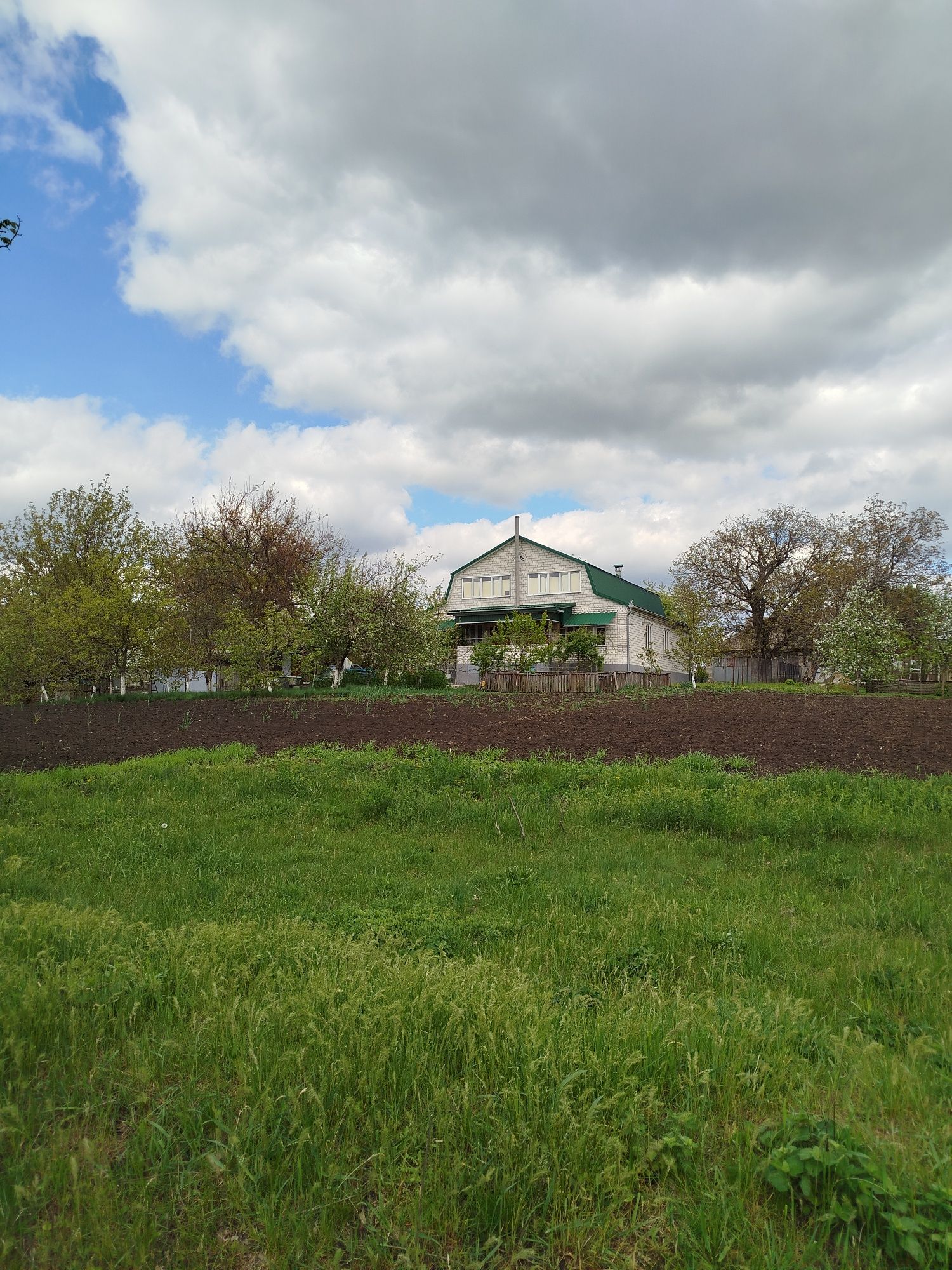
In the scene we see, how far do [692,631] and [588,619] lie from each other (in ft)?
21.9

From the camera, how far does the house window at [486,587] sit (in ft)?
147

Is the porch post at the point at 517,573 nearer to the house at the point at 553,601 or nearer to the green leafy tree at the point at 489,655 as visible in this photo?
the house at the point at 553,601

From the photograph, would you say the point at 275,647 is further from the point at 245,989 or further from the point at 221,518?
the point at 245,989

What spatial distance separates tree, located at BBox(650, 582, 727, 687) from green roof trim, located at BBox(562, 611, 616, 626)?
11.6 ft

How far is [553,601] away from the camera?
4381cm

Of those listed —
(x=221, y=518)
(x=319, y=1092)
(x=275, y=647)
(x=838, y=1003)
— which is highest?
(x=221, y=518)

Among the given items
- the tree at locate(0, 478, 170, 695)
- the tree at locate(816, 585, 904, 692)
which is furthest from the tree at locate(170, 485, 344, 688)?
the tree at locate(816, 585, 904, 692)

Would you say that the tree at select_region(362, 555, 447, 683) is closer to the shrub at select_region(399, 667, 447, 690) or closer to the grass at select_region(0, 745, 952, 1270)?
the shrub at select_region(399, 667, 447, 690)

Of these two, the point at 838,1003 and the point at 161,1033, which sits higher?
the point at 161,1033

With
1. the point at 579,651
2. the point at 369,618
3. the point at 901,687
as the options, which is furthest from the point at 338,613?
the point at 901,687

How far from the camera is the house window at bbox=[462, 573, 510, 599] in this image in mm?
44688

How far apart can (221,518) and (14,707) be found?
17.2 meters

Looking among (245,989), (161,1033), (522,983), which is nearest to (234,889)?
(245,989)

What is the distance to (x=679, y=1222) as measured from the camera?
1.95 m
